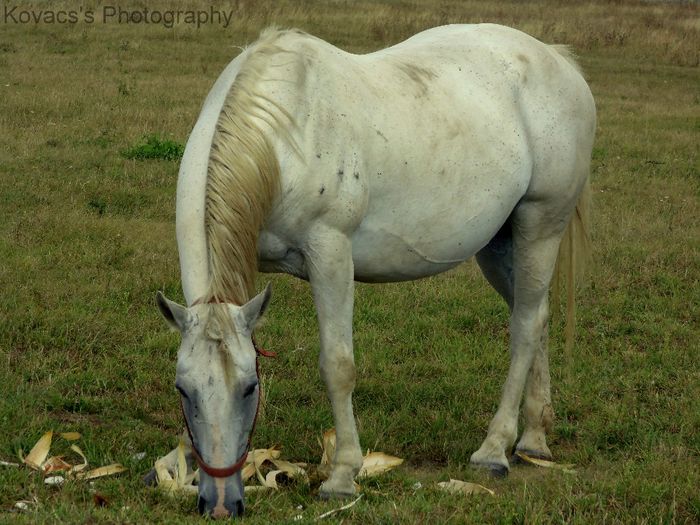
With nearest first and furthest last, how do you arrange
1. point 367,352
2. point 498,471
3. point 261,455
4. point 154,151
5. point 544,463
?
point 261,455 → point 498,471 → point 544,463 → point 367,352 → point 154,151

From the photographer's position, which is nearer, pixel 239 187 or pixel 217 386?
pixel 217 386

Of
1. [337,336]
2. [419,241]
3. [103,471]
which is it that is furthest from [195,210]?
[103,471]

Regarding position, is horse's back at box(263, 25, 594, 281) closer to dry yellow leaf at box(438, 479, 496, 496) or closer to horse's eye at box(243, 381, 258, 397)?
horse's eye at box(243, 381, 258, 397)

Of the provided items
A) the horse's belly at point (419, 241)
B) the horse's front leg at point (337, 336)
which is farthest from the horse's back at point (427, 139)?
the horse's front leg at point (337, 336)

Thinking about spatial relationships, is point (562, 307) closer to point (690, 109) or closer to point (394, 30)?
point (690, 109)

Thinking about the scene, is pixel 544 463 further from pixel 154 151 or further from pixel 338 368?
pixel 154 151

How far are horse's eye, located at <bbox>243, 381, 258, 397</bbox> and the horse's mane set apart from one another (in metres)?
0.33

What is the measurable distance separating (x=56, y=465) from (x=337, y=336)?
1.40m

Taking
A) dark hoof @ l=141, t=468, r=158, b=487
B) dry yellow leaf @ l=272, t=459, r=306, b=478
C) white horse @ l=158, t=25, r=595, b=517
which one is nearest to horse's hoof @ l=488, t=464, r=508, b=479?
white horse @ l=158, t=25, r=595, b=517

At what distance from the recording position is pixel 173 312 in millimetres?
3717

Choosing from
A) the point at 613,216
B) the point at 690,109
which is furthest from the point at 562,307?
the point at 690,109

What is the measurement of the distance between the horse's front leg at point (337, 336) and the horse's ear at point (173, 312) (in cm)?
76

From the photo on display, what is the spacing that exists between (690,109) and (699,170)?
454 cm

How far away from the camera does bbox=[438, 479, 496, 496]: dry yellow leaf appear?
455cm
